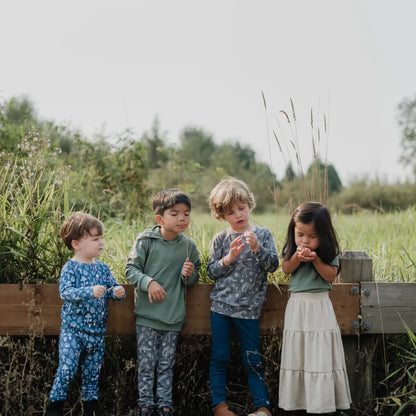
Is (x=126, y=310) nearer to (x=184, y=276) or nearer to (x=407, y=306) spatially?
(x=184, y=276)

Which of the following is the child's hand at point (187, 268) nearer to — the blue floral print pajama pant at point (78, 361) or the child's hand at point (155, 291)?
the child's hand at point (155, 291)

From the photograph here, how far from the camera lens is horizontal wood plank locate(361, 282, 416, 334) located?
3465 mm

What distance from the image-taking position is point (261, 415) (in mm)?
3193

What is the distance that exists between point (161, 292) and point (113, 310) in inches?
17.8

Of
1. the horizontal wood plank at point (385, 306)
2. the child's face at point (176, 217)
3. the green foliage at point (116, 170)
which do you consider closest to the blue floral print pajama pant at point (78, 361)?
the child's face at point (176, 217)

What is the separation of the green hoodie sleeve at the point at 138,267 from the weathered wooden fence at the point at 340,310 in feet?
0.72

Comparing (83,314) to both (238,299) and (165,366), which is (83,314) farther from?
(238,299)

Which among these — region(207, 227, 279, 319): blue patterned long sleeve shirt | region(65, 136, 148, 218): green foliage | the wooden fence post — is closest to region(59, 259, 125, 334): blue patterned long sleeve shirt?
region(207, 227, 279, 319): blue patterned long sleeve shirt

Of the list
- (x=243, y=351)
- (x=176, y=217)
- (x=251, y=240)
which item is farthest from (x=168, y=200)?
(x=243, y=351)

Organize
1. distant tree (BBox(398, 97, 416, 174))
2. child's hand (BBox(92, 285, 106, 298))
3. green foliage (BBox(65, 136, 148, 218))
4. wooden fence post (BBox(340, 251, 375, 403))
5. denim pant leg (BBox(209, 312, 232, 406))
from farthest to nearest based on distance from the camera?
distant tree (BBox(398, 97, 416, 174)), green foliage (BBox(65, 136, 148, 218)), wooden fence post (BBox(340, 251, 375, 403)), denim pant leg (BBox(209, 312, 232, 406)), child's hand (BBox(92, 285, 106, 298))

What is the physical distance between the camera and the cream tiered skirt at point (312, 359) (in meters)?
3.15

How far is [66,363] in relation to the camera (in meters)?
3.18

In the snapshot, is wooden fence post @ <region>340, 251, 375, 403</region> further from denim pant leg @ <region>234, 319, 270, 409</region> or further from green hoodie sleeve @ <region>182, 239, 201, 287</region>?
green hoodie sleeve @ <region>182, 239, 201, 287</region>

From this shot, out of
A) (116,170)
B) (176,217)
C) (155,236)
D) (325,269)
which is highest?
(116,170)
